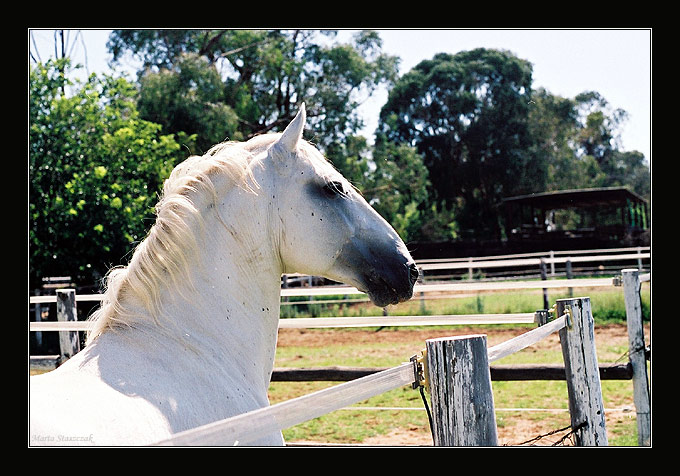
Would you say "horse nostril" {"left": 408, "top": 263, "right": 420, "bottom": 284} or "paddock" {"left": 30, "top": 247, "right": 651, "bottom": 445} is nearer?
"paddock" {"left": 30, "top": 247, "right": 651, "bottom": 445}

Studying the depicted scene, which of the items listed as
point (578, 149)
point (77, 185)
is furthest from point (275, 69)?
point (578, 149)

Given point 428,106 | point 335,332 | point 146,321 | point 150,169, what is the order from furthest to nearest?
point 428,106, point 335,332, point 150,169, point 146,321

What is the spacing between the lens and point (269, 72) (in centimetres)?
2097

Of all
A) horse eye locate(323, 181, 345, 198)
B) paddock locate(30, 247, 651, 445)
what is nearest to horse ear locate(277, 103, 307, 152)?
horse eye locate(323, 181, 345, 198)

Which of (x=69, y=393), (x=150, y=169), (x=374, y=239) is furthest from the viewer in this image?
(x=150, y=169)

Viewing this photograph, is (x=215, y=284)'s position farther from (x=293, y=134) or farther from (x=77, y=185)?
(x=77, y=185)

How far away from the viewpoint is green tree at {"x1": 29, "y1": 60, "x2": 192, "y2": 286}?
1022 cm

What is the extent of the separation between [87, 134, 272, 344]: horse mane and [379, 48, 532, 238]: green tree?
26.9 m

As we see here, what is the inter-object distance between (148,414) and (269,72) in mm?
20186

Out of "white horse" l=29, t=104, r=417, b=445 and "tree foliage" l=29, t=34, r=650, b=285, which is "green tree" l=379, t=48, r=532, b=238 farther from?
"white horse" l=29, t=104, r=417, b=445

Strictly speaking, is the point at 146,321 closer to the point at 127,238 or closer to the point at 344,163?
the point at 127,238

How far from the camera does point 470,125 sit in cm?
3288

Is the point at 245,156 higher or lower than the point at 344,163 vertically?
lower

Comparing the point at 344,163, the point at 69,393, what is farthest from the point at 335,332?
the point at 69,393
